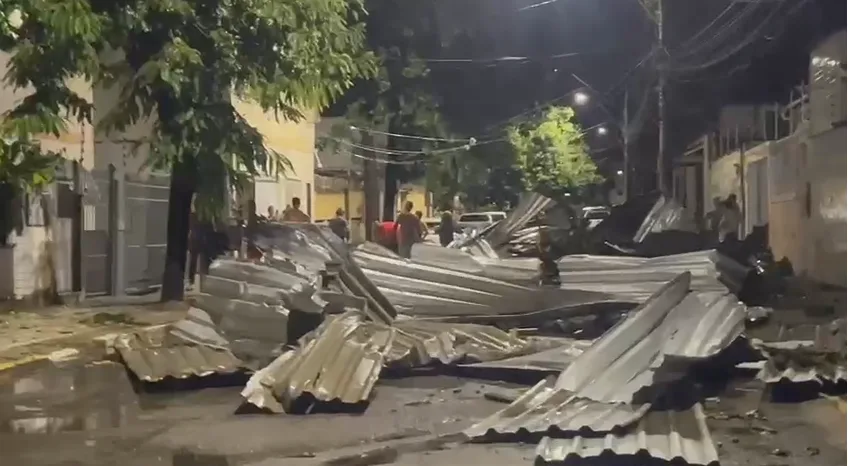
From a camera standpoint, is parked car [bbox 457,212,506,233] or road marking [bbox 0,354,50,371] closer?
parked car [bbox 457,212,506,233]

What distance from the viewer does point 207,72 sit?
116 inches

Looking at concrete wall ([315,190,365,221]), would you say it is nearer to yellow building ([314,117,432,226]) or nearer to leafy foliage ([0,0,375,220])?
yellow building ([314,117,432,226])

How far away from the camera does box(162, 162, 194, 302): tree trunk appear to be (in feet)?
9.55

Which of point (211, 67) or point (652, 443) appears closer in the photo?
point (652, 443)

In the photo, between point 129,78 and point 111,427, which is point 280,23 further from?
point 111,427

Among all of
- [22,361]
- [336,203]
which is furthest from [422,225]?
[22,361]

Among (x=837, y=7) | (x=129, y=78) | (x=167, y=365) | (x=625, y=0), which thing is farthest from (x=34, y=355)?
(x=837, y=7)

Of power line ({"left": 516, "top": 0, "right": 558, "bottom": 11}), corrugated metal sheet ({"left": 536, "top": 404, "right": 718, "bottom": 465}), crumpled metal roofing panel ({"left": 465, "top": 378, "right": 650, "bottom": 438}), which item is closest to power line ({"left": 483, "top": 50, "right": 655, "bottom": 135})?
power line ({"left": 516, "top": 0, "right": 558, "bottom": 11})

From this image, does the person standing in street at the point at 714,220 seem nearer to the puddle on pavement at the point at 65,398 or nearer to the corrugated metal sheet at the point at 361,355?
the corrugated metal sheet at the point at 361,355

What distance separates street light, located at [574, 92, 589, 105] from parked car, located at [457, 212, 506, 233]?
1.27 ft

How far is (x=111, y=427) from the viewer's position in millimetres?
2992

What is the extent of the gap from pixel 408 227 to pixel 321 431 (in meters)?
0.63

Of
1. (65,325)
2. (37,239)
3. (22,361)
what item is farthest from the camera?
(37,239)

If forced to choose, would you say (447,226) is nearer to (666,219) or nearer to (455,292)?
(455,292)
